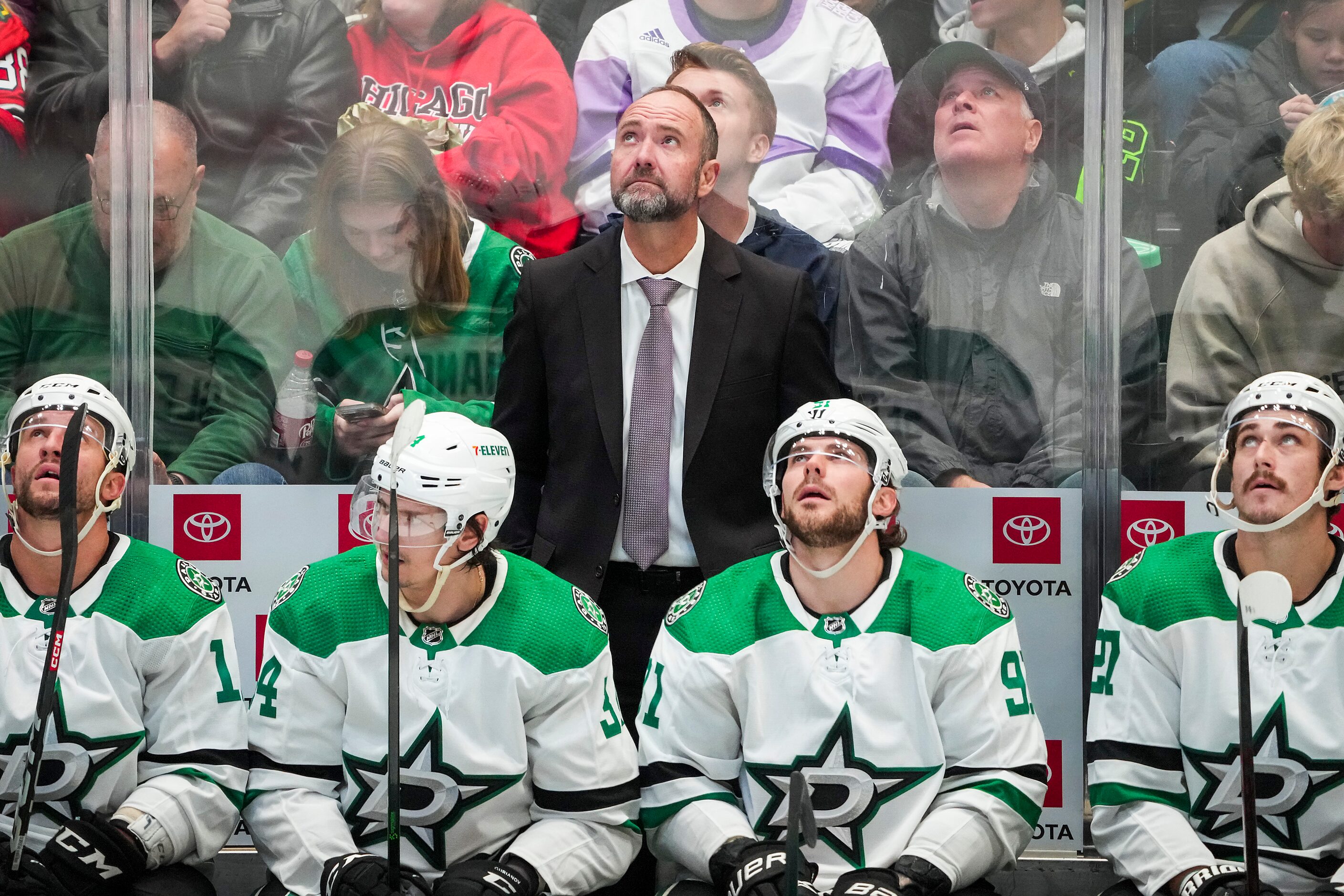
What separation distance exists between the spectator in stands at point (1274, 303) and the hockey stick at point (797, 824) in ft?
6.50

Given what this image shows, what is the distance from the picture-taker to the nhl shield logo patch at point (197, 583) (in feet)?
10.4

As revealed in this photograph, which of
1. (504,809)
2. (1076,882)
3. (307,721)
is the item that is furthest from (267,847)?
(1076,882)

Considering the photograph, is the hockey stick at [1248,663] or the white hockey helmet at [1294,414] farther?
the white hockey helmet at [1294,414]

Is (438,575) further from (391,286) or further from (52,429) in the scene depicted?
(391,286)

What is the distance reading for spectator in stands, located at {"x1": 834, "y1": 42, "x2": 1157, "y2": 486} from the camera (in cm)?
399

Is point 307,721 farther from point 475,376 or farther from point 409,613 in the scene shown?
point 475,376

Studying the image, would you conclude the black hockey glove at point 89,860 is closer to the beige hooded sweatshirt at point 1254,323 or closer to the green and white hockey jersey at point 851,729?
the green and white hockey jersey at point 851,729

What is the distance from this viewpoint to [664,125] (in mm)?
3615

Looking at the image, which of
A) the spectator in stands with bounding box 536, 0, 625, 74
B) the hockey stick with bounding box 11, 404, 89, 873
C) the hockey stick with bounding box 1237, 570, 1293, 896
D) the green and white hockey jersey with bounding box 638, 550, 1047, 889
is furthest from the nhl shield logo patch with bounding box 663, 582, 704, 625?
the spectator in stands with bounding box 536, 0, 625, 74

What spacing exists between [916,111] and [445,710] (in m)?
2.07

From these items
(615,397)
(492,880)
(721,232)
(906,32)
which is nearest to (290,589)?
(492,880)

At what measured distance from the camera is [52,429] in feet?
10.3

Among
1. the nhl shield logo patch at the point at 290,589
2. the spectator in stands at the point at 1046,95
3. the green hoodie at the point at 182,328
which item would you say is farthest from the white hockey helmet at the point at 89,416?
the spectator in stands at the point at 1046,95

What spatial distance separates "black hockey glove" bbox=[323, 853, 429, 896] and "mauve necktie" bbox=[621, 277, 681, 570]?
0.99m
